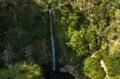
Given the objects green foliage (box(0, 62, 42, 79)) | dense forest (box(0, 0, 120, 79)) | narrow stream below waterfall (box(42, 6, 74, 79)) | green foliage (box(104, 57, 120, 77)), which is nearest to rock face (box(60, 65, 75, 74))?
dense forest (box(0, 0, 120, 79))

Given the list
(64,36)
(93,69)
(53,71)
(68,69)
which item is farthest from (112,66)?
(53,71)

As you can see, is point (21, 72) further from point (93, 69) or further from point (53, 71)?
point (93, 69)

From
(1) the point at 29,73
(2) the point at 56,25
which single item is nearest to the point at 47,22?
(2) the point at 56,25

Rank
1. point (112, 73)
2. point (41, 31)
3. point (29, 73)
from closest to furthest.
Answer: point (29, 73) → point (112, 73) → point (41, 31)

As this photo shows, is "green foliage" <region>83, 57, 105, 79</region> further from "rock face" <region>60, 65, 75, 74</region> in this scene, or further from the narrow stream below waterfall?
the narrow stream below waterfall

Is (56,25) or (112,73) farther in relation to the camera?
(56,25)

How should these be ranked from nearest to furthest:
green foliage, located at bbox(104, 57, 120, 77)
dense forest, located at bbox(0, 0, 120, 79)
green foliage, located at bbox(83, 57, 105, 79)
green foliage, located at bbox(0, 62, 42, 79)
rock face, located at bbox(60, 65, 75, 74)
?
green foliage, located at bbox(0, 62, 42, 79) → green foliage, located at bbox(104, 57, 120, 77) → green foliage, located at bbox(83, 57, 105, 79) → dense forest, located at bbox(0, 0, 120, 79) → rock face, located at bbox(60, 65, 75, 74)

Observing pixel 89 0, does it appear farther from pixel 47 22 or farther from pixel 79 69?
pixel 79 69

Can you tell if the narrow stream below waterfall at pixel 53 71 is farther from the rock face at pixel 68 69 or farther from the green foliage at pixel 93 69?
the green foliage at pixel 93 69
